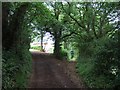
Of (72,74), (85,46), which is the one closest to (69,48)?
(85,46)

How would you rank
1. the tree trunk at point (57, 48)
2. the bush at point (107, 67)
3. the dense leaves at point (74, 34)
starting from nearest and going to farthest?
the bush at point (107, 67)
the dense leaves at point (74, 34)
the tree trunk at point (57, 48)

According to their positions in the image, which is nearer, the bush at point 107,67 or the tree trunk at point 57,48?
the bush at point 107,67

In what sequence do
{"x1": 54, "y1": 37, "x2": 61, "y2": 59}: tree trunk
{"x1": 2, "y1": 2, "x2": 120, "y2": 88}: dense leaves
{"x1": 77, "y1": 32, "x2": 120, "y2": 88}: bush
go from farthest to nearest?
{"x1": 54, "y1": 37, "x2": 61, "y2": 59}: tree trunk, {"x1": 2, "y1": 2, "x2": 120, "y2": 88}: dense leaves, {"x1": 77, "y1": 32, "x2": 120, "y2": 88}: bush

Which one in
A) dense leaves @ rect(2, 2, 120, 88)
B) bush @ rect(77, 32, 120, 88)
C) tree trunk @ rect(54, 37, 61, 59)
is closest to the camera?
bush @ rect(77, 32, 120, 88)

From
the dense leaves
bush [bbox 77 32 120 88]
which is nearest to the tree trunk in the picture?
the dense leaves

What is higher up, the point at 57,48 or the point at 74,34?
the point at 74,34

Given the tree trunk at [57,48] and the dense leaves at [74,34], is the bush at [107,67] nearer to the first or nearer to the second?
the dense leaves at [74,34]

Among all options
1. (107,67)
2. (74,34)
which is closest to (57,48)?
(74,34)

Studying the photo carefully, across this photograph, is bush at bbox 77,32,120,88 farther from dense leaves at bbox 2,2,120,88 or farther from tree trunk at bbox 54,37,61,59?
tree trunk at bbox 54,37,61,59

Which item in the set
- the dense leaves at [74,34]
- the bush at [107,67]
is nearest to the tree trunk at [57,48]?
the dense leaves at [74,34]

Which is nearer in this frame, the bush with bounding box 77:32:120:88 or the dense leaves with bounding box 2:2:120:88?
the bush with bounding box 77:32:120:88

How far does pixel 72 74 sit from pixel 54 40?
463 inches

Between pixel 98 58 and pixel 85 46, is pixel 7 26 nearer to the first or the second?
pixel 98 58

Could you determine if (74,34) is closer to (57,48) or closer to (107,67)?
(57,48)
